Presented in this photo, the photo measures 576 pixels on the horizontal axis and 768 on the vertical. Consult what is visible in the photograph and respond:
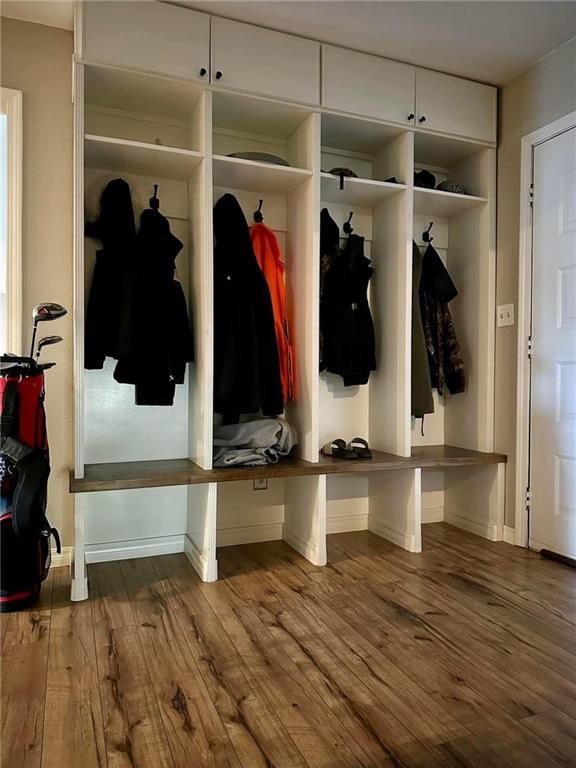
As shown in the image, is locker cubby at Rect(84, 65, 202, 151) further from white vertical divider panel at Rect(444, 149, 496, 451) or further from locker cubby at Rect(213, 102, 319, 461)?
white vertical divider panel at Rect(444, 149, 496, 451)

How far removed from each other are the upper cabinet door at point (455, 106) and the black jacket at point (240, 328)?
46.0 inches

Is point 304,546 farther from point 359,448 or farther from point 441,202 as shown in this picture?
point 441,202

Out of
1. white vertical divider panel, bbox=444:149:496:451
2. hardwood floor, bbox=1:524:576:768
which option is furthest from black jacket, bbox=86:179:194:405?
white vertical divider panel, bbox=444:149:496:451

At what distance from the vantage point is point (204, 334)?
2.51 meters

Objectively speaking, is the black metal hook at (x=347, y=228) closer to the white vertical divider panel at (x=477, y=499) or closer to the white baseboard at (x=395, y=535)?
the white vertical divider panel at (x=477, y=499)

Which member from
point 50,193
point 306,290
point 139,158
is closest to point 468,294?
point 306,290

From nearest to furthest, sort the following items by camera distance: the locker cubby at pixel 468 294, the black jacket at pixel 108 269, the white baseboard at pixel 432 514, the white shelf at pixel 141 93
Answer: the white shelf at pixel 141 93 → the black jacket at pixel 108 269 → the locker cubby at pixel 468 294 → the white baseboard at pixel 432 514

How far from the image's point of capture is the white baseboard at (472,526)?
312cm

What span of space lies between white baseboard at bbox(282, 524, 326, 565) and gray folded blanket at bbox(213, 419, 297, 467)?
471 millimetres

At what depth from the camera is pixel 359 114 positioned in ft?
9.07

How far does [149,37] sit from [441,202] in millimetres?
1744

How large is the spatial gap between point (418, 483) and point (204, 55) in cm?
232

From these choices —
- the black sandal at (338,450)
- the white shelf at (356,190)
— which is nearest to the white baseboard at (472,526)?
the black sandal at (338,450)

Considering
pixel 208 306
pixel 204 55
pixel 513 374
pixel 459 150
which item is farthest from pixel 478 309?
pixel 204 55
